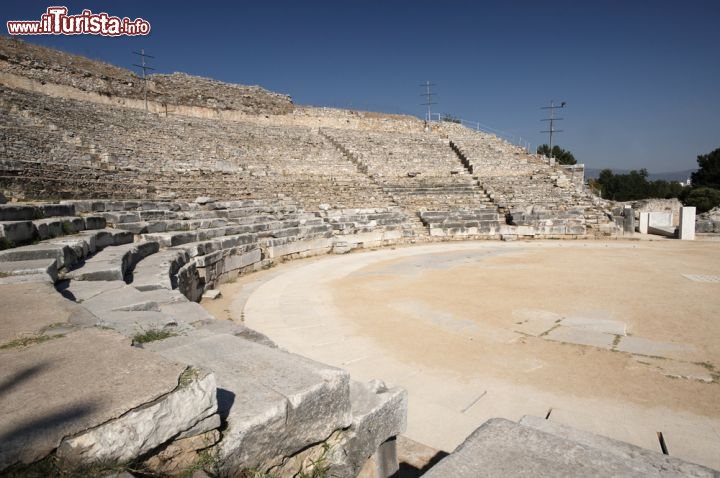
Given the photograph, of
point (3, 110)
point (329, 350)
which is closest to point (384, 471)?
point (329, 350)

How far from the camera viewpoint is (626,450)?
184 centimetres

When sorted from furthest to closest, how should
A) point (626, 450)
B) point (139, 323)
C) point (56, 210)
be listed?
1. point (56, 210)
2. point (139, 323)
3. point (626, 450)

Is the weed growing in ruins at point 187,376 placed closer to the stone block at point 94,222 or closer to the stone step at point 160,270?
the stone step at point 160,270

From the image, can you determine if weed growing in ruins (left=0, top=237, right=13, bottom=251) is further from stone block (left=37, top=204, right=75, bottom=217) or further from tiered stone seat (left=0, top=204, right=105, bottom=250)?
stone block (left=37, top=204, right=75, bottom=217)

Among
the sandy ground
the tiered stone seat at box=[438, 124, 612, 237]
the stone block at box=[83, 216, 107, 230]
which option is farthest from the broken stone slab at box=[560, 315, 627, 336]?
the tiered stone seat at box=[438, 124, 612, 237]

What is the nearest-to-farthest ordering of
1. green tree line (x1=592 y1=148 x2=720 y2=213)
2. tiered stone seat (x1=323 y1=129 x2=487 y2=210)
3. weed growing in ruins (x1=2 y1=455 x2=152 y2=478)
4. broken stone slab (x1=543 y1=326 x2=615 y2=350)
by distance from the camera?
weed growing in ruins (x1=2 y1=455 x2=152 y2=478) → broken stone slab (x1=543 y1=326 x2=615 y2=350) → tiered stone seat (x1=323 y1=129 x2=487 y2=210) → green tree line (x1=592 y1=148 x2=720 y2=213)

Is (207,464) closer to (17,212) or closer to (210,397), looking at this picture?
(210,397)

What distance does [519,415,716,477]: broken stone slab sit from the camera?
1.67 m

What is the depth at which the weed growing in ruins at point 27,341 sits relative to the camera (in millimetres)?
2242

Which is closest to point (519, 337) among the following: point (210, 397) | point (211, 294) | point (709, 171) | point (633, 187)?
point (210, 397)

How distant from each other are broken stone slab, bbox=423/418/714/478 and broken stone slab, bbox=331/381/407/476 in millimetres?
683

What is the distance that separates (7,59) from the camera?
56.0ft

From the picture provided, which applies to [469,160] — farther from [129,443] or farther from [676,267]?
[129,443]

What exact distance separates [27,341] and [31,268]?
8.07 ft
